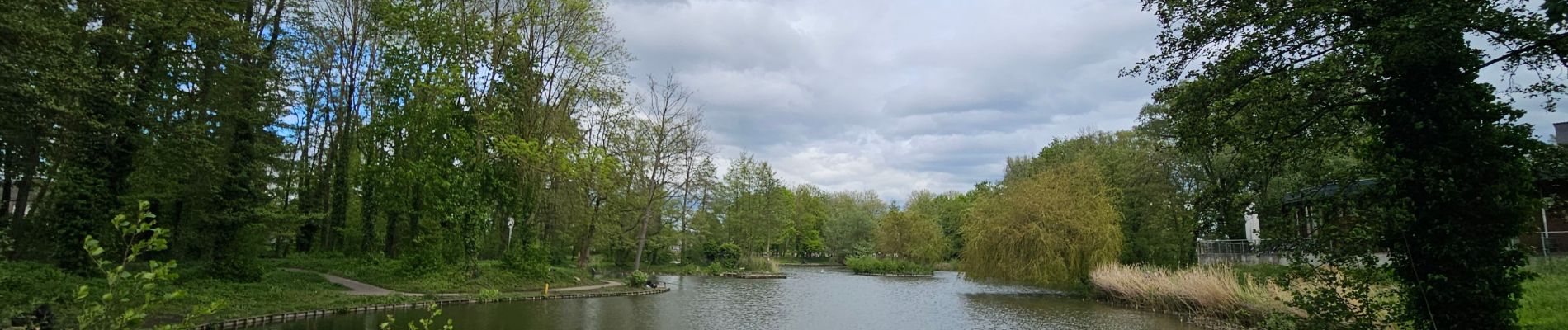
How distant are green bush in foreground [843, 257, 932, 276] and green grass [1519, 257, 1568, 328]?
83.8 feet

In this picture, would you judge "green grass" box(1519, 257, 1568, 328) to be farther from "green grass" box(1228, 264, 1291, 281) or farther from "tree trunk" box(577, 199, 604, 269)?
"tree trunk" box(577, 199, 604, 269)

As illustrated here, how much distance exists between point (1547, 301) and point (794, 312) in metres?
12.0

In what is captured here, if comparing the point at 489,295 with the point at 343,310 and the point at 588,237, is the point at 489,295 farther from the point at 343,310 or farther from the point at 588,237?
the point at 588,237

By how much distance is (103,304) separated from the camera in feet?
7.45

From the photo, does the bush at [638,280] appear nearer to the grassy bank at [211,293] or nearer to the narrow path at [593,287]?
the narrow path at [593,287]

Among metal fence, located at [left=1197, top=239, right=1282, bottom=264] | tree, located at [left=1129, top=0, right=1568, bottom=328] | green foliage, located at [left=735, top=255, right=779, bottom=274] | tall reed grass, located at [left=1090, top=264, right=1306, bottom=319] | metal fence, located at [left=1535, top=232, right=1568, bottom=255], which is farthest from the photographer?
green foliage, located at [left=735, top=255, right=779, bottom=274]

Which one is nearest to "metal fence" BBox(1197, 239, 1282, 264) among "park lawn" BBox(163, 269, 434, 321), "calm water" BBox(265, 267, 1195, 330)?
"calm water" BBox(265, 267, 1195, 330)

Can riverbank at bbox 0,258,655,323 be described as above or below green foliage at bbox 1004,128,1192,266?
below

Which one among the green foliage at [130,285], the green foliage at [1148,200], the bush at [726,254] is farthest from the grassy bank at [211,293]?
the bush at [726,254]

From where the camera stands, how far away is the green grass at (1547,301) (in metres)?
8.38

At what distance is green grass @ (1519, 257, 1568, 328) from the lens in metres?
8.38

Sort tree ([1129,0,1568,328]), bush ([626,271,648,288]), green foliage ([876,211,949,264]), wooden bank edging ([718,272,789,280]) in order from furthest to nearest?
green foliage ([876,211,949,264]) < wooden bank edging ([718,272,789,280]) < bush ([626,271,648,288]) < tree ([1129,0,1568,328])

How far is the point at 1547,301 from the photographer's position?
367 inches

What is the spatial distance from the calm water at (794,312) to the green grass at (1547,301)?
Answer: 17.5ft
